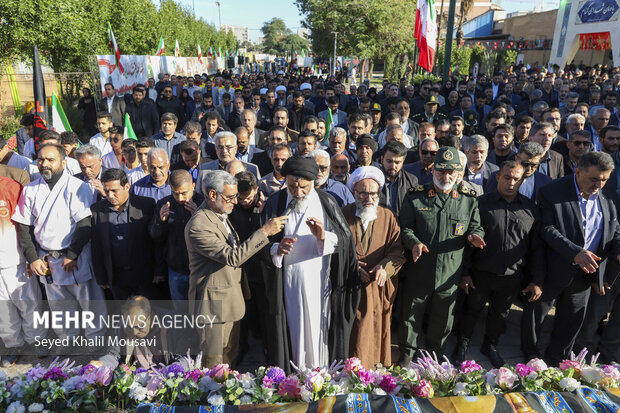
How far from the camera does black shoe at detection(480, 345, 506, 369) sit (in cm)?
394

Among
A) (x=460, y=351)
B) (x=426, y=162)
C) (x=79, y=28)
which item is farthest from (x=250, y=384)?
(x=79, y=28)

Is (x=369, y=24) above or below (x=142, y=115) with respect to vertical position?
above

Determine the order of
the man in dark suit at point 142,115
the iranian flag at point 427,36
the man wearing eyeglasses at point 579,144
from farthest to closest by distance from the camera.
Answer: the iranian flag at point 427,36 < the man in dark suit at point 142,115 < the man wearing eyeglasses at point 579,144

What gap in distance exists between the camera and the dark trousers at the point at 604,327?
375cm

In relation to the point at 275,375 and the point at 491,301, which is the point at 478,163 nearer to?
the point at 491,301

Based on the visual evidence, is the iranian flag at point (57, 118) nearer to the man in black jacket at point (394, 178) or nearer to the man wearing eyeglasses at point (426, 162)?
the man in black jacket at point (394, 178)

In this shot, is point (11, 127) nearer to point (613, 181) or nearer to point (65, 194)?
point (65, 194)

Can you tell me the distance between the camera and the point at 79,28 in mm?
12664

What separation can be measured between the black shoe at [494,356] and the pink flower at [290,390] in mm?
2444

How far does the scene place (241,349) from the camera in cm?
405

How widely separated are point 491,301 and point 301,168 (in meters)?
2.18

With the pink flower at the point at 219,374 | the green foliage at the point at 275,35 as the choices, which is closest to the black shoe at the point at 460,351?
the pink flower at the point at 219,374

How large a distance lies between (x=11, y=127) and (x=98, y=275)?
10.4 meters

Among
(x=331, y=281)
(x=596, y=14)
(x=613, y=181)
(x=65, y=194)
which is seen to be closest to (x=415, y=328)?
(x=331, y=281)
